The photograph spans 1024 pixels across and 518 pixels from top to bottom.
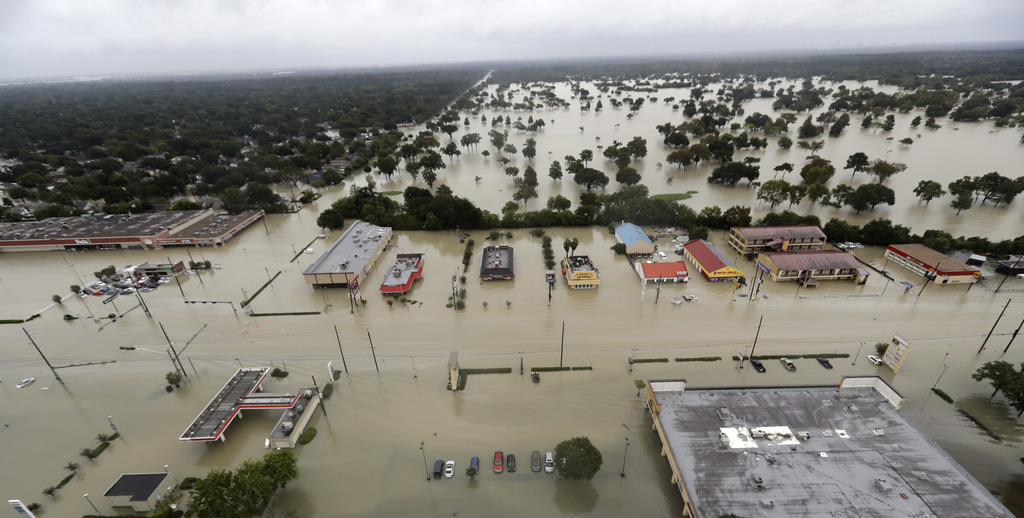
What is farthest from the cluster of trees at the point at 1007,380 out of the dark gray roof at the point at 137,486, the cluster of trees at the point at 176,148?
the cluster of trees at the point at 176,148

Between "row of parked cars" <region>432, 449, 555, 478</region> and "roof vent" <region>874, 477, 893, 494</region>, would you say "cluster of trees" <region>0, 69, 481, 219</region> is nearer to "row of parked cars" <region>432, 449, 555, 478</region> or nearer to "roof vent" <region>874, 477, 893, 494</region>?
"row of parked cars" <region>432, 449, 555, 478</region>

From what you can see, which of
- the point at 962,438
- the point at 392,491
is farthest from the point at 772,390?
the point at 392,491

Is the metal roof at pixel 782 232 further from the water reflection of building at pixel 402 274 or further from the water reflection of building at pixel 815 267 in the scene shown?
the water reflection of building at pixel 402 274

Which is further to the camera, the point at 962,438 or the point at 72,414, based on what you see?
the point at 72,414

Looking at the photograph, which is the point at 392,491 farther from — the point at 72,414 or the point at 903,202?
the point at 903,202

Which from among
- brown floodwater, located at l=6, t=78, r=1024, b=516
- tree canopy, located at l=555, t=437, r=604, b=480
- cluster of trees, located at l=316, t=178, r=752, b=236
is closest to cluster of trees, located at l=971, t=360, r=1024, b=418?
brown floodwater, located at l=6, t=78, r=1024, b=516
